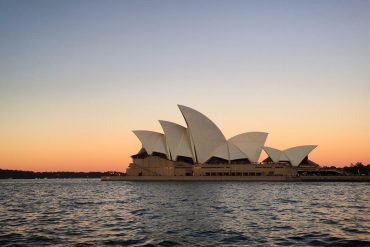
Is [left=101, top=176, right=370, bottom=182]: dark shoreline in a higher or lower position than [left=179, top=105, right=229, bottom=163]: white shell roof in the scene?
lower

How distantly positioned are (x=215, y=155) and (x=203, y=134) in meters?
8.86

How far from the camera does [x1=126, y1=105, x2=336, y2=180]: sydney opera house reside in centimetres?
9844

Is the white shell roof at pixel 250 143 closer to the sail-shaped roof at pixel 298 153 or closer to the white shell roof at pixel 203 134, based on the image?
the white shell roof at pixel 203 134

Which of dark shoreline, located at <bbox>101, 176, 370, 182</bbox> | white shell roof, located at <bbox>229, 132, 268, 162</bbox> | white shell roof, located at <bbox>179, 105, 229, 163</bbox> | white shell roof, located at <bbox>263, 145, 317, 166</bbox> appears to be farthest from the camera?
white shell roof, located at <bbox>263, 145, 317, 166</bbox>

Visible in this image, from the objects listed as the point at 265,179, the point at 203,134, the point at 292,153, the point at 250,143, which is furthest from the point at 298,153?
the point at 203,134

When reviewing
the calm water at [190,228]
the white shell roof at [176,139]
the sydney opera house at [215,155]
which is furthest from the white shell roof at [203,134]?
the calm water at [190,228]

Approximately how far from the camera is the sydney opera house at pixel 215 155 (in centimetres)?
9844

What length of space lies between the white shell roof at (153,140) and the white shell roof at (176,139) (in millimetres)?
3394

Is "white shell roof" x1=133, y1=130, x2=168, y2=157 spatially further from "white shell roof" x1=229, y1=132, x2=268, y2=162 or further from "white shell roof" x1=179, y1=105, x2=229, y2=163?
"white shell roof" x1=229, y1=132, x2=268, y2=162

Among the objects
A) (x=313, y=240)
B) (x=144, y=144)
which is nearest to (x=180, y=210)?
(x=313, y=240)

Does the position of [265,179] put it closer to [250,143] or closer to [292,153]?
[250,143]

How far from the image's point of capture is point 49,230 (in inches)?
734

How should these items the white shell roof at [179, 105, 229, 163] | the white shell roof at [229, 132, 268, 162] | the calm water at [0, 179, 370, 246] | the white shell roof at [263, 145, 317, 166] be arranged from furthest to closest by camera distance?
the white shell roof at [263, 145, 317, 166] < the white shell roof at [229, 132, 268, 162] < the white shell roof at [179, 105, 229, 163] < the calm water at [0, 179, 370, 246]

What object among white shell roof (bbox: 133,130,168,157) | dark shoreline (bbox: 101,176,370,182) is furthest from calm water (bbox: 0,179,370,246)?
white shell roof (bbox: 133,130,168,157)
